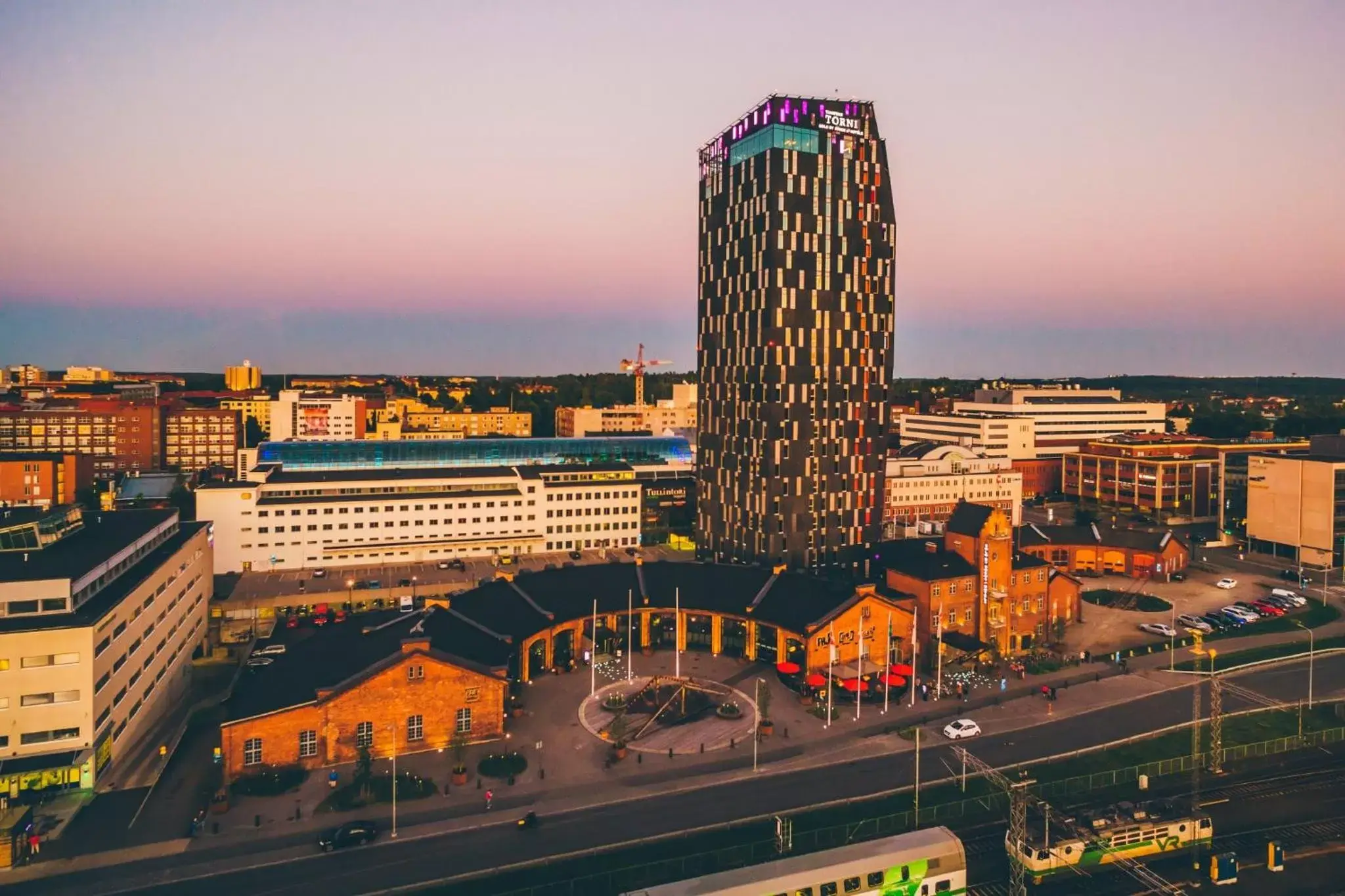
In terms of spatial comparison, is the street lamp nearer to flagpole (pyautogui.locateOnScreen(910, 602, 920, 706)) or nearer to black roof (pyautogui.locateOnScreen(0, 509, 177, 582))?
flagpole (pyautogui.locateOnScreen(910, 602, 920, 706))

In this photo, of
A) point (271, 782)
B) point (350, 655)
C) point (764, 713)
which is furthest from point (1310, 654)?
point (271, 782)

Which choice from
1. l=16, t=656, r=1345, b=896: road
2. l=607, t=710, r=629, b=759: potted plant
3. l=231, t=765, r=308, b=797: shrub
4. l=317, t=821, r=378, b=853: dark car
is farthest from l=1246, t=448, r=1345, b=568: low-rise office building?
l=231, t=765, r=308, b=797: shrub

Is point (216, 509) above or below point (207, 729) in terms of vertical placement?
above

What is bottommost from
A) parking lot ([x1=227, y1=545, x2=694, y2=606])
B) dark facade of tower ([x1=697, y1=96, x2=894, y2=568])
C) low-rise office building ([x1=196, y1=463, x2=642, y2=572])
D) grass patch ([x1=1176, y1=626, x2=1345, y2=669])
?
grass patch ([x1=1176, y1=626, x2=1345, y2=669])

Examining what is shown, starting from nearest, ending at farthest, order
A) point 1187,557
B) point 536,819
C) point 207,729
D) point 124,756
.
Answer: point 536,819 → point 124,756 → point 207,729 → point 1187,557

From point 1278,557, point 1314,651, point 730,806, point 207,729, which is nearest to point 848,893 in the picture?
point 730,806

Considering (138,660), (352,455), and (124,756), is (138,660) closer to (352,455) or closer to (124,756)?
(124,756)

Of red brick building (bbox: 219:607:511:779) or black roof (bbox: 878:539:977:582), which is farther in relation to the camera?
black roof (bbox: 878:539:977:582)
